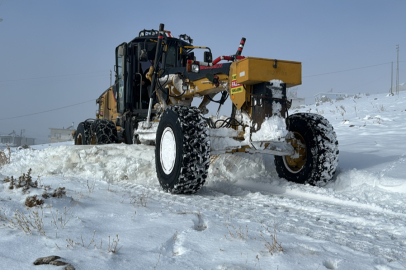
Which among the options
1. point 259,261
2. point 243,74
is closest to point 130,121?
point 243,74

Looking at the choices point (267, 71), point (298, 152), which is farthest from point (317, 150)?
point (267, 71)

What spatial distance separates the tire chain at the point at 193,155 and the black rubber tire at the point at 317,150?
1.27 m

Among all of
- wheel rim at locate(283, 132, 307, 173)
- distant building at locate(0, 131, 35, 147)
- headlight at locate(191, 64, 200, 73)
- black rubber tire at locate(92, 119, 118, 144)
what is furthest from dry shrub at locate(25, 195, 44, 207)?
distant building at locate(0, 131, 35, 147)

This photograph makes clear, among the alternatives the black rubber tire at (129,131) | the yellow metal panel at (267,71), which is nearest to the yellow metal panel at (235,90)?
the yellow metal panel at (267,71)

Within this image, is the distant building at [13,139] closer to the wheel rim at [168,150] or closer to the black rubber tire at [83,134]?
the black rubber tire at [83,134]

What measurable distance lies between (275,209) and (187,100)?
328cm

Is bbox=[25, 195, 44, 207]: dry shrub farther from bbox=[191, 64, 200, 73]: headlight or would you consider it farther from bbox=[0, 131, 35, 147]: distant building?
bbox=[0, 131, 35, 147]: distant building

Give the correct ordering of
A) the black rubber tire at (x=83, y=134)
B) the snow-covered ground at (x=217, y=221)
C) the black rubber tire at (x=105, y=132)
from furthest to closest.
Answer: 1. the black rubber tire at (x=83, y=134)
2. the black rubber tire at (x=105, y=132)
3. the snow-covered ground at (x=217, y=221)

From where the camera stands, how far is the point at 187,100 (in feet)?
21.3

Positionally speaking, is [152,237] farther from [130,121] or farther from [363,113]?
[363,113]

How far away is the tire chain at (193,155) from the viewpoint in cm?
424

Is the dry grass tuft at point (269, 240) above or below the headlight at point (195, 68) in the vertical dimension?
below

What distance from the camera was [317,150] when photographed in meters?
4.88

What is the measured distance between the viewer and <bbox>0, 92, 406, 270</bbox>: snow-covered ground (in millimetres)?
2115
